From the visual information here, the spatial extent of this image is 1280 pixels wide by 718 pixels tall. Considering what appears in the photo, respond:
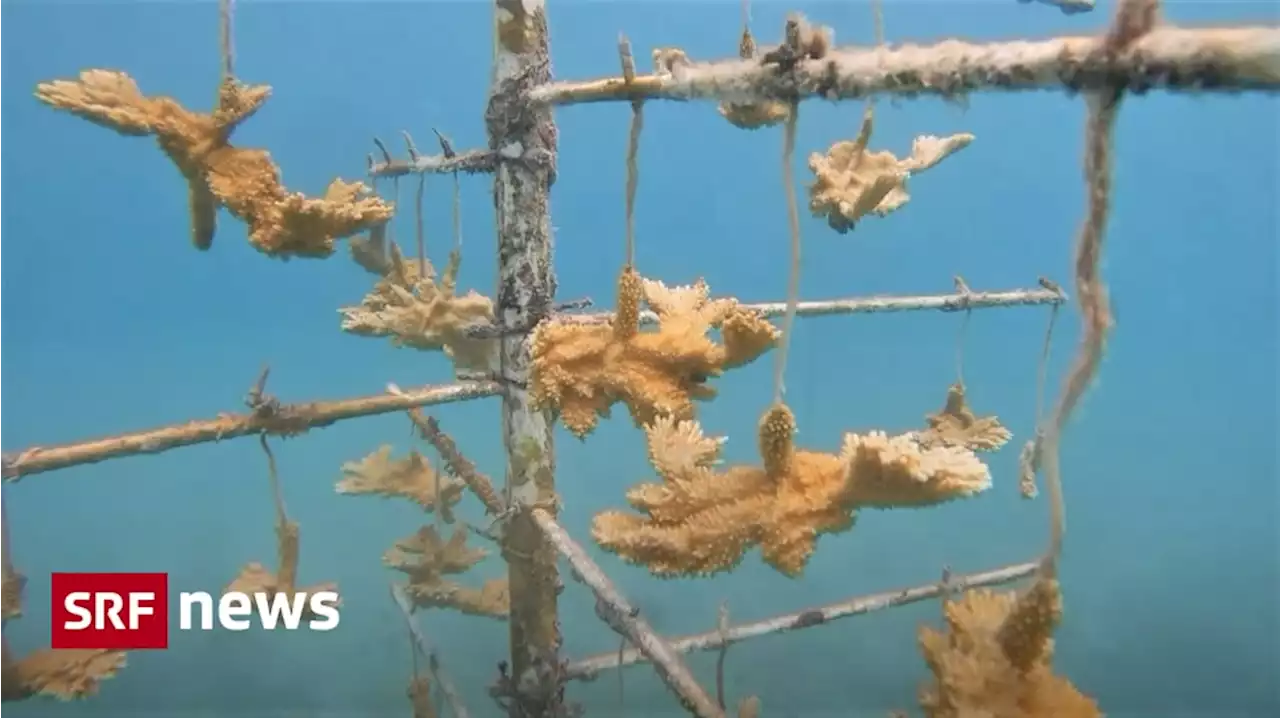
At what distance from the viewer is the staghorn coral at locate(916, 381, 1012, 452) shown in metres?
2.25

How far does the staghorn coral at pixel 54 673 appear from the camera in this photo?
1904 millimetres

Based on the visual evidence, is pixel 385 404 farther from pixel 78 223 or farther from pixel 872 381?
pixel 78 223

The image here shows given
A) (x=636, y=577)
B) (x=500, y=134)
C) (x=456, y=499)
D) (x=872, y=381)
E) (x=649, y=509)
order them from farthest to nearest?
(x=872, y=381) → (x=636, y=577) → (x=456, y=499) → (x=500, y=134) → (x=649, y=509)

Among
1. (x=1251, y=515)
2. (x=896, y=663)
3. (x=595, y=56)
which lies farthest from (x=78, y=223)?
(x=1251, y=515)

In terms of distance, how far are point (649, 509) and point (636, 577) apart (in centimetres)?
614

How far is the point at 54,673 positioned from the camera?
6.29 feet

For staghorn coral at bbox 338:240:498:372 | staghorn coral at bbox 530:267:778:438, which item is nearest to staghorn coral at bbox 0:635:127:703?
staghorn coral at bbox 338:240:498:372

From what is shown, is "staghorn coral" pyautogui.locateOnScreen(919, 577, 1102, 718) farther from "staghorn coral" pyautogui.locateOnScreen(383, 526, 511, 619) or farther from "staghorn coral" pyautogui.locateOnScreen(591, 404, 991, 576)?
"staghorn coral" pyautogui.locateOnScreen(383, 526, 511, 619)

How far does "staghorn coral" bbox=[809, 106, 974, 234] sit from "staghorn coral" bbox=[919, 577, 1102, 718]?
992 millimetres

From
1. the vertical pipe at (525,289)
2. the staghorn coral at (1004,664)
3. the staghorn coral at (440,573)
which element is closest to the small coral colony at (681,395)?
the staghorn coral at (1004,664)

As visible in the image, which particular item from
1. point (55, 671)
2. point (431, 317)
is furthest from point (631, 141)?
point (55, 671)

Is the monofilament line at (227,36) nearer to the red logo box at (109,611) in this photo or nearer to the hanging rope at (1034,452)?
the red logo box at (109,611)

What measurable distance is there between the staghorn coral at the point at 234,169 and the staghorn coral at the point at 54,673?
0.99 metres

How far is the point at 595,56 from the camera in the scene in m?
10.0
